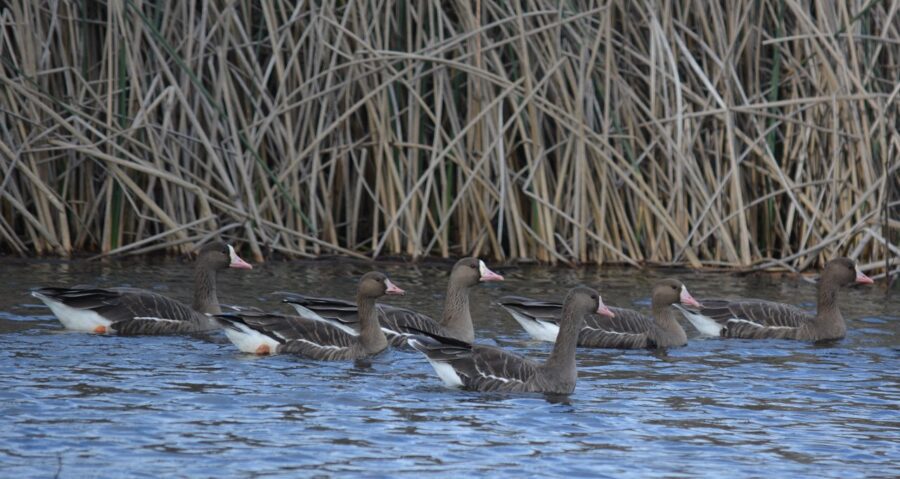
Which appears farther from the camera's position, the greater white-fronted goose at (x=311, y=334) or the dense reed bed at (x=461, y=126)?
the dense reed bed at (x=461, y=126)

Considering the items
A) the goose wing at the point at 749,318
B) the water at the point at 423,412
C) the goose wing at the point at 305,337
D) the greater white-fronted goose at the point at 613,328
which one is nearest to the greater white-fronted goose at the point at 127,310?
the water at the point at 423,412

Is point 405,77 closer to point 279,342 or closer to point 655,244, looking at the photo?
point 655,244

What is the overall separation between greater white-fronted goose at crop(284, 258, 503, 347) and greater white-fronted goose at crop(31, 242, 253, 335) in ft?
3.06

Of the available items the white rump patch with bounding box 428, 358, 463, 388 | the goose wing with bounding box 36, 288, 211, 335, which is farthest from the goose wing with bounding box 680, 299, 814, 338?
the goose wing with bounding box 36, 288, 211, 335

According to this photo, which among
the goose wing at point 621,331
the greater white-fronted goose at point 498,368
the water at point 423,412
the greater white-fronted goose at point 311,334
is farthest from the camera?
the goose wing at point 621,331

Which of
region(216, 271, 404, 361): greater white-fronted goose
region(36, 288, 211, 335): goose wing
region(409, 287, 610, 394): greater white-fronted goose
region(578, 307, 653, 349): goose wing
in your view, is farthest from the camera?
region(578, 307, 653, 349): goose wing

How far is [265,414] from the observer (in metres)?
9.15

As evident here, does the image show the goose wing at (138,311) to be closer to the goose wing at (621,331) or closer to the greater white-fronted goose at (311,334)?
the greater white-fronted goose at (311,334)

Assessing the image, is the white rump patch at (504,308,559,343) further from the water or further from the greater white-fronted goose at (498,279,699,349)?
the water

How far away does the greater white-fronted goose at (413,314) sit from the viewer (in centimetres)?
1260

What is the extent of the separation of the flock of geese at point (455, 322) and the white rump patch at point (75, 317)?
0.01 metres

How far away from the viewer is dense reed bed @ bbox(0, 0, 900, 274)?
1577 centimetres

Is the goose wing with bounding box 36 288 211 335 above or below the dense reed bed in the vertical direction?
below

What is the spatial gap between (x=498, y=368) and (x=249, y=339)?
2387mm
